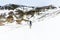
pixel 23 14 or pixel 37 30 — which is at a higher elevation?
pixel 23 14

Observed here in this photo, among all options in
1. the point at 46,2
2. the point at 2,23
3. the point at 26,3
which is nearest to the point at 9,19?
the point at 2,23

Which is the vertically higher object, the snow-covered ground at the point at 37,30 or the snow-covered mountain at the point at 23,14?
the snow-covered mountain at the point at 23,14

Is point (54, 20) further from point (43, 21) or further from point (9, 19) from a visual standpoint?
point (9, 19)

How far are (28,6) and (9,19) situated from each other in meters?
0.15

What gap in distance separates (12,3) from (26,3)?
0.30ft

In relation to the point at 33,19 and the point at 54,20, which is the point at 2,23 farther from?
the point at 54,20

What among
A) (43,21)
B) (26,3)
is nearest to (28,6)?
(26,3)

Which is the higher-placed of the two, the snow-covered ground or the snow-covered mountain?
the snow-covered mountain

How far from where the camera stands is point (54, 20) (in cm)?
113

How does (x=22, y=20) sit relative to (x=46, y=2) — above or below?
below

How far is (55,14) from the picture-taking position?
1.14 m

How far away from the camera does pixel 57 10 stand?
114 centimetres

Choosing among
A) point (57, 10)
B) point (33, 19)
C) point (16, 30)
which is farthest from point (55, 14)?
point (16, 30)

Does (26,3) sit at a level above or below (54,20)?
above
